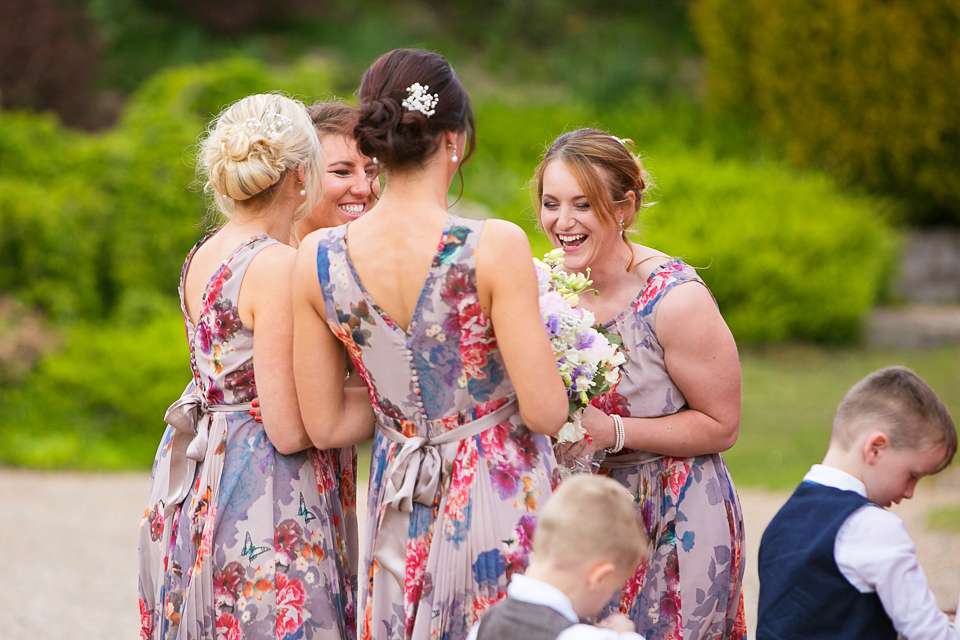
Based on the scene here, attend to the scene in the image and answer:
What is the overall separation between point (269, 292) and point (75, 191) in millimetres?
8544

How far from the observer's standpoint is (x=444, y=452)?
2.41 meters

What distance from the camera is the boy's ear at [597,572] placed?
203cm

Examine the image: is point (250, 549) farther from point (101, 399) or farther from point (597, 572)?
point (101, 399)

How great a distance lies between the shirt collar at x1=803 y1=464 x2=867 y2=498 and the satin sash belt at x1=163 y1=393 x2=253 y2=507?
157 cm

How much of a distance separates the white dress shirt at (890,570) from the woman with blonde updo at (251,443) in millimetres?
1239

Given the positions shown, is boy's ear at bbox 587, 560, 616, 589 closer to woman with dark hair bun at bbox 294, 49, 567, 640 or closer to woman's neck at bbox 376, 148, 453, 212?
woman with dark hair bun at bbox 294, 49, 567, 640

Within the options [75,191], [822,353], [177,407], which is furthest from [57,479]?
[822,353]

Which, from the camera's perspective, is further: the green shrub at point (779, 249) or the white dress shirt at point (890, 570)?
the green shrub at point (779, 249)

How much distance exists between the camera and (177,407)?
2.89m

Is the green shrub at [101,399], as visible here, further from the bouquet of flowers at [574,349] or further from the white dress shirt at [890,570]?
the white dress shirt at [890,570]

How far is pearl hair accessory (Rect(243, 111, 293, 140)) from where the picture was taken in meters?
2.73

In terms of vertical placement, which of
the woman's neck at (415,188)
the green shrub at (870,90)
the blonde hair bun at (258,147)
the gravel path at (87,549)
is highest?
the green shrub at (870,90)

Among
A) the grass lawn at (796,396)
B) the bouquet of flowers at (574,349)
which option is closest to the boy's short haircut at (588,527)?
the bouquet of flowers at (574,349)

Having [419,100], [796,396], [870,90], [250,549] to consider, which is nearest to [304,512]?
[250,549]
